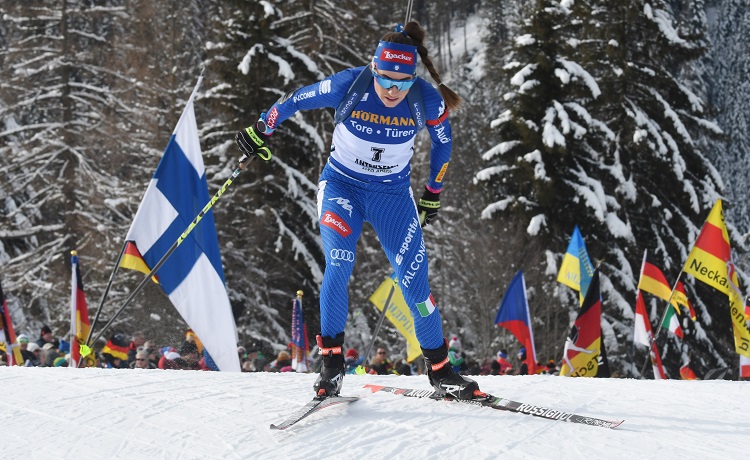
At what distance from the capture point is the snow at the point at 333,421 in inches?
144

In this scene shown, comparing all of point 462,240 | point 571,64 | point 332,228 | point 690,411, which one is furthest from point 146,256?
point 462,240

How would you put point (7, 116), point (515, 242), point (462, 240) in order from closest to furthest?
1. point (7, 116)
2. point (515, 242)
3. point (462, 240)

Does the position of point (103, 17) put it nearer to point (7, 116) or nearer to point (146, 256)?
point (7, 116)

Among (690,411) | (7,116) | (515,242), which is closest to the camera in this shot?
(690,411)

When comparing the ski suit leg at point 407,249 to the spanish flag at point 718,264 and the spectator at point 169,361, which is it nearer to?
the spectator at point 169,361

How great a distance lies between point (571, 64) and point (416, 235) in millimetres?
20223

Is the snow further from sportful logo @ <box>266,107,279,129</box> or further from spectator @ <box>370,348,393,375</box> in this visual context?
spectator @ <box>370,348,393,375</box>

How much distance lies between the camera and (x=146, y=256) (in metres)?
8.38

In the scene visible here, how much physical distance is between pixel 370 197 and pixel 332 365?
0.94 m

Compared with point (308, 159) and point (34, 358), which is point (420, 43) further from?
point (308, 159)

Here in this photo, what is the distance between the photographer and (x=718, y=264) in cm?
1038

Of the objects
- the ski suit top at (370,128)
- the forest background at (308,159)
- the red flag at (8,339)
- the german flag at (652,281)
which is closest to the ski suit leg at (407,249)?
the ski suit top at (370,128)

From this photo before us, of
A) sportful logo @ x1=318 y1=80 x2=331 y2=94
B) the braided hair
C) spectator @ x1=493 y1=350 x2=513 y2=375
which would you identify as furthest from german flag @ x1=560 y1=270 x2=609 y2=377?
sportful logo @ x1=318 y1=80 x2=331 y2=94

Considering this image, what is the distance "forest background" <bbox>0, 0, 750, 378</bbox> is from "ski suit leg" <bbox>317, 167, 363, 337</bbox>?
16.3 metres
